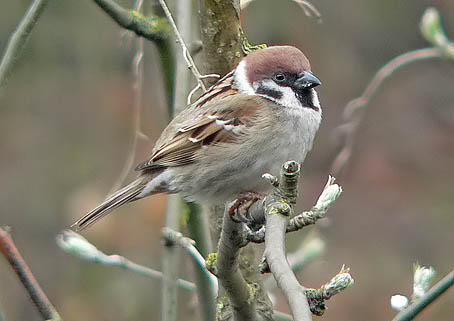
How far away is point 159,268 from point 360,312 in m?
1.62

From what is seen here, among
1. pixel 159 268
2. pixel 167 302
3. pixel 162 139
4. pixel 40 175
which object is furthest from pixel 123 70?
pixel 167 302

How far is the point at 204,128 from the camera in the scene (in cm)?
296

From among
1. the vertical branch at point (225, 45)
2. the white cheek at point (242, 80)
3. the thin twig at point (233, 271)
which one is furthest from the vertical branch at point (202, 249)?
the white cheek at point (242, 80)

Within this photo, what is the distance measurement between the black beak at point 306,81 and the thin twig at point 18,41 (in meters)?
1.01

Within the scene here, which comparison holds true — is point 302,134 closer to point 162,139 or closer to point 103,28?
point 162,139

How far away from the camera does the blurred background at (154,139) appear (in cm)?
528

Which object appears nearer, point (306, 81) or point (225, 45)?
point (225, 45)

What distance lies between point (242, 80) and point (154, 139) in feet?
9.45

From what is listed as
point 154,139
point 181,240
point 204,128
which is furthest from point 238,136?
point 154,139

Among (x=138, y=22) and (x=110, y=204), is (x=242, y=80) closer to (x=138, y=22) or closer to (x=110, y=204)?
(x=138, y=22)

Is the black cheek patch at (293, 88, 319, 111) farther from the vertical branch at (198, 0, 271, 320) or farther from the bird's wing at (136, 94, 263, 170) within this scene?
the vertical branch at (198, 0, 271, 320)

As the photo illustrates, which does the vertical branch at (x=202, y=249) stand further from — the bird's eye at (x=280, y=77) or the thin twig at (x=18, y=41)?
the thin twig at (x=18, y=41)

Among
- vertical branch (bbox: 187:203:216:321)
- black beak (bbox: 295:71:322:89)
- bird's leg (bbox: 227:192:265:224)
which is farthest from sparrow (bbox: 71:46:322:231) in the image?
bird's leg (bbox: 227:192:265:224)

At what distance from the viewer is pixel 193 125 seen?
9.75 ft
